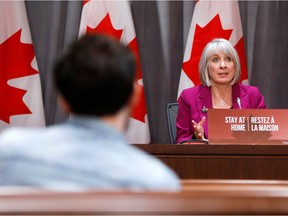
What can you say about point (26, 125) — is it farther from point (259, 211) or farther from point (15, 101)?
point (259, 211)

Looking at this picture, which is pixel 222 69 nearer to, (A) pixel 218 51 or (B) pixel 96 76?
(A) pixel 218 51

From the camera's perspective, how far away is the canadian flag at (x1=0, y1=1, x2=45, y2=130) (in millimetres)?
5770

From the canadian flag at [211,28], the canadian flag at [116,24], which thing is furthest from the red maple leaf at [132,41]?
the canadian flag at [211,28]

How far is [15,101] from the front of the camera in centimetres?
580

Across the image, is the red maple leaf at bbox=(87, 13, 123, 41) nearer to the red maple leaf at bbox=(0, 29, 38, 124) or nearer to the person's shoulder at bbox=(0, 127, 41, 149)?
the red maple leaf at bbox=(0, 29, 38, 124)

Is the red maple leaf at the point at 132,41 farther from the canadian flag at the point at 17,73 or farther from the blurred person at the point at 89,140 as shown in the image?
the blurred person at the point at 89,140

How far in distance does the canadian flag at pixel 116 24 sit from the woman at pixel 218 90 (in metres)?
1.10

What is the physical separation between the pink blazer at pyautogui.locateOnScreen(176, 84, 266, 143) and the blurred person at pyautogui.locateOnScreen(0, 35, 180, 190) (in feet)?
10.5

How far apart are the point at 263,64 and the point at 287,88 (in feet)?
1.10

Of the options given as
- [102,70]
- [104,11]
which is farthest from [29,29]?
[102,70]

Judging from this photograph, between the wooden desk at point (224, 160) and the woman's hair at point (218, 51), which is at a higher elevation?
the woman's hair at point (218, 51)

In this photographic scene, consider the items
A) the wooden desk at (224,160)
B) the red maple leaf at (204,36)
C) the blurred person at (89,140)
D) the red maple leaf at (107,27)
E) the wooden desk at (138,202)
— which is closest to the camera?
the wooden desk at (138,202)

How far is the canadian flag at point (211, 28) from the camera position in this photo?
5.70 meters

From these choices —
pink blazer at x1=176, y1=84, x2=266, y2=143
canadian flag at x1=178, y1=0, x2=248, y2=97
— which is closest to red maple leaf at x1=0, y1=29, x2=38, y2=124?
canadian flag at x1=178, y1=0, x2=248, y2=97
